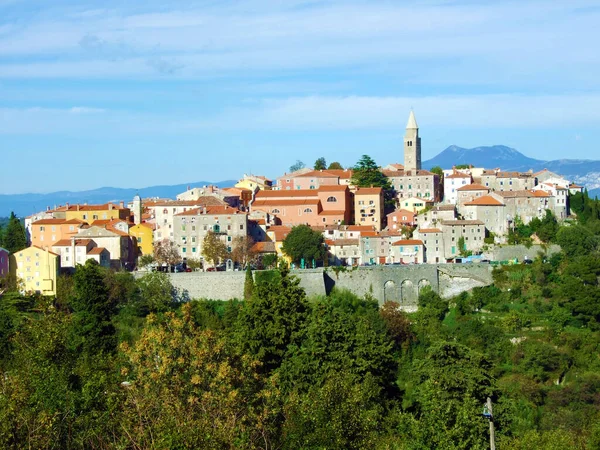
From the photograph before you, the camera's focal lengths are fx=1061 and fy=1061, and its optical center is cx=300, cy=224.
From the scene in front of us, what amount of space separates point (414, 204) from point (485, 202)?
6.02m

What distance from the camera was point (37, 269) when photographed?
48656mm

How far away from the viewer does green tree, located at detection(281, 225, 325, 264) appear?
50375mm

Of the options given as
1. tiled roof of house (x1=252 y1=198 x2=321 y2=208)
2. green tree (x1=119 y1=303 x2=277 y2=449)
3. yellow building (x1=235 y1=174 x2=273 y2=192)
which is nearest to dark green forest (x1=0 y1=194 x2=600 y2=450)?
green tree (x1=119 y1=303 x2=277 y2=449)

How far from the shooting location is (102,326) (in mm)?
41250

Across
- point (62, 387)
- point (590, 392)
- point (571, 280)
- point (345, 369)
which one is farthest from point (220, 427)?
point (571, 280)

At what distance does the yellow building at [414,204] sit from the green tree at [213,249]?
1273cm

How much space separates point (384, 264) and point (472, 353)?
18.3 metres

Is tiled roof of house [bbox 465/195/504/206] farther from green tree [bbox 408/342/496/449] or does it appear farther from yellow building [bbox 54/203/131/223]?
green tree [bbox 408/342/496/449]

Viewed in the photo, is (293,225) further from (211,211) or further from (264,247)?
(211,211)

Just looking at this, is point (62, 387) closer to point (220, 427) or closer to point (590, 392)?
point (220, 427)

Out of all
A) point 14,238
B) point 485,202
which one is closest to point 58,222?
point 14,238

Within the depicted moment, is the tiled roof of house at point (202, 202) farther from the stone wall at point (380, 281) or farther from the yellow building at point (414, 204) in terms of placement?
the yellow building at point (414, 204)

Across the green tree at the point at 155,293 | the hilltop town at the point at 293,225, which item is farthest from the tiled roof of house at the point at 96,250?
the green tree at the point at 155,293

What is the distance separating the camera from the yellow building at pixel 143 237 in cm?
5362
